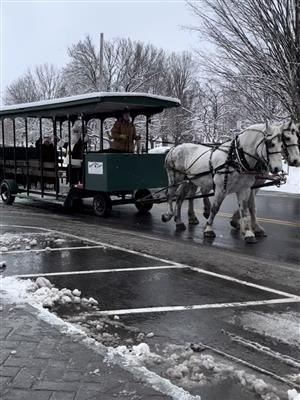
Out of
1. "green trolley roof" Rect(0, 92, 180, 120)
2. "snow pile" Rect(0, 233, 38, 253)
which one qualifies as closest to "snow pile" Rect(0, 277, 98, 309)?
"snow pile" Rect(0, 233, 38, 253)

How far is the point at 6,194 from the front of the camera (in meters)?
15.3

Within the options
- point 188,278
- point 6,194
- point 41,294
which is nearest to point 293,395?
point 41,294

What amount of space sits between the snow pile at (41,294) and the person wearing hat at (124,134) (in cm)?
672

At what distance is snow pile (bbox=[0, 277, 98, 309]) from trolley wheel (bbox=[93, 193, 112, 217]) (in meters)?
6.02

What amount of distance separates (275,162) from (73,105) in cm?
530

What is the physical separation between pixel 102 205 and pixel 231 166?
415cm

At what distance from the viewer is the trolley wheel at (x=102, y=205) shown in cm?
1243

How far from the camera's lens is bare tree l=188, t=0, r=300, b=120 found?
62.7 ft

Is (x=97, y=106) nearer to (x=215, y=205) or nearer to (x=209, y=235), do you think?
(x=215, y=205)

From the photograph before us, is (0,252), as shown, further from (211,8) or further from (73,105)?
(211,8)

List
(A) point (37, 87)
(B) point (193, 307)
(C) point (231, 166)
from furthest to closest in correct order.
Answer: (A) point (37, 87), (C) point (231, 166), (B) point (193, 307)

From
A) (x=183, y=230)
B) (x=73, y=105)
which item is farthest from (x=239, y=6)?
(x=183, y=230)

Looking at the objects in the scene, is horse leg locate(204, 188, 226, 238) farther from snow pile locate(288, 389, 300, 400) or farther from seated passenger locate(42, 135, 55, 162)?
snow pile locate(288, 389, 300, 400)

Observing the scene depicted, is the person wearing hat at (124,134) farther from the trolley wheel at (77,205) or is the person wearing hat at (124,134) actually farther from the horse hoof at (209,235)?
the horse hoof at (209,235)
